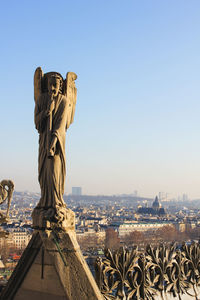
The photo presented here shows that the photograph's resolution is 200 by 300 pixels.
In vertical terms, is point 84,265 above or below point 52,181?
below

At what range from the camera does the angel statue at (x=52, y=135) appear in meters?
4.47

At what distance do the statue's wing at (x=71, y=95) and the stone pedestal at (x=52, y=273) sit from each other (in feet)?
4.34

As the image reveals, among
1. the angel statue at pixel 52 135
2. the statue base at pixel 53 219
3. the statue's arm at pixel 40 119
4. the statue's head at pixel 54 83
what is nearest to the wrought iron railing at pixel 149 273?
the statue base at pixel 53 219

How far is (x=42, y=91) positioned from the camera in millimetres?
4887

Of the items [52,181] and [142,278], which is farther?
[142,278]

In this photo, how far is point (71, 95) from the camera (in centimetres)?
490

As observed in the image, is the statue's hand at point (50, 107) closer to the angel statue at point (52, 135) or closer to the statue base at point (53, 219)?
the angel statue at point (52, 135)

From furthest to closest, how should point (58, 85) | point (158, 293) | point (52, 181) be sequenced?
point (158, 293), point (58, 85), point (52, 181)

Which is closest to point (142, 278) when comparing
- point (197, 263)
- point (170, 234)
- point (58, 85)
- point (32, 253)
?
point (197, 263)

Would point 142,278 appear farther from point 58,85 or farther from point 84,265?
point 58,85

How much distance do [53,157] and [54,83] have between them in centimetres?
87

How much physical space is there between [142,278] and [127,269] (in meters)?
0.35

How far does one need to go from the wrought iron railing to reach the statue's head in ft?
6.75

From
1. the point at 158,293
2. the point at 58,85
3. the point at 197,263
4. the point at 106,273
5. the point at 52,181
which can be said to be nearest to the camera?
the point at 52,181
